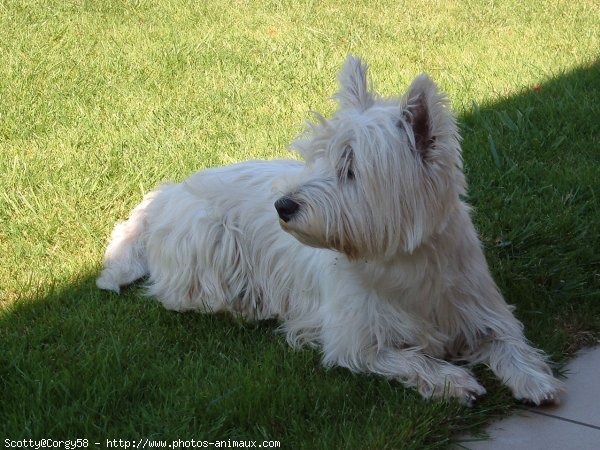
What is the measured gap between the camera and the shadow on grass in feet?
9.91

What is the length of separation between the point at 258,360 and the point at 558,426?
3.98 feet

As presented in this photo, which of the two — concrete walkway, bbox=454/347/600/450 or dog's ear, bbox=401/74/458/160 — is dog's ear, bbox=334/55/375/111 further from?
concrete walkway, bbox=454/347/600/450

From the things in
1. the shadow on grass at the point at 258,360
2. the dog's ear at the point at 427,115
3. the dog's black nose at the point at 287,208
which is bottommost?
the shadow on grass at the point at 258,360

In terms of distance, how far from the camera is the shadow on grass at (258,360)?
3.02m

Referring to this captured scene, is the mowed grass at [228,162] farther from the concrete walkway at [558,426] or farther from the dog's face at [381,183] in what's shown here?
the dog's face at [381,183]

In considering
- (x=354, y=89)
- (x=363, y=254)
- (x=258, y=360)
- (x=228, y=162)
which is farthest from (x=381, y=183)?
(x=228, y=162)

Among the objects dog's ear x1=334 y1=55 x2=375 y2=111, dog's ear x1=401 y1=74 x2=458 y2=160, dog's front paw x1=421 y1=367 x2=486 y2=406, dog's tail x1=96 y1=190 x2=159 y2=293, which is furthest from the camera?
dog's tail x1=96 y1=190 x2=159 y2=293

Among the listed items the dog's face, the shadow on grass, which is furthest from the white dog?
the shadow on grass

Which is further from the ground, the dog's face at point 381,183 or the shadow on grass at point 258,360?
the dog's face at point 381,183

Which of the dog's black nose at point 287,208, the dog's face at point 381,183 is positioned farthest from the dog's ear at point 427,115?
the dog's black nose at point 287,208

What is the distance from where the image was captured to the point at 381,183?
9.87ft

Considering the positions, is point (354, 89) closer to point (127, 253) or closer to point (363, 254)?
point (363, 254)

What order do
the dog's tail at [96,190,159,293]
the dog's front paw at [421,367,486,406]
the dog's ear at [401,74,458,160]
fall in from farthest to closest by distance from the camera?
the dog's tail at [96,190,159,293]
the dog's front paw at [421,367,486,406]
the dog's ear at [401,74,458,160]

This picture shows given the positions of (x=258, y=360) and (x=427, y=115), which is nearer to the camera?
(x=427, y=115)
